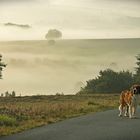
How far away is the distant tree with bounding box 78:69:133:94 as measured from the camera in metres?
115

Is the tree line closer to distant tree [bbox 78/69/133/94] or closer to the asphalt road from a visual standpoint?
distant tree [bbox 78/69/133/94]

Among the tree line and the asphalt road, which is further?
the tree line

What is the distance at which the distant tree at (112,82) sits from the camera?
379 feet

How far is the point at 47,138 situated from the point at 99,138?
1688 mm

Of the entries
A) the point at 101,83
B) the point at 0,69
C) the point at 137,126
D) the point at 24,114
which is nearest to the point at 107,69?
the point at 101,83

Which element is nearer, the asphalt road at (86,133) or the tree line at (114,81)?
the asphalt road at (86,133)

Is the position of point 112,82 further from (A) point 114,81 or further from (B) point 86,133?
(B) point 86,133

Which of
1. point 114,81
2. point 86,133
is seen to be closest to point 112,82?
point 114,81

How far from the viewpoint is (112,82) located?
11738 centimetres

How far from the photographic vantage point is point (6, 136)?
65.9 feet

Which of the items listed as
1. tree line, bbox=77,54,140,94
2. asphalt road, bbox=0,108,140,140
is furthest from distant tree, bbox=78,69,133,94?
asphalt road, bbox=0,108,140,140

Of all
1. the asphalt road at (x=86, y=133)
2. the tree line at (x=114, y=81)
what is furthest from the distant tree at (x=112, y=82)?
the asphalt road at (x=86, y=133)

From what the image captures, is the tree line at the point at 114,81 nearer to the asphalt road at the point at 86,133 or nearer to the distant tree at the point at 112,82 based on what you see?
the distant tree at the point at 112,82

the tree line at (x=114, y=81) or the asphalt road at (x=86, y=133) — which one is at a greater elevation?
the tree line at (x=114, y=81)
